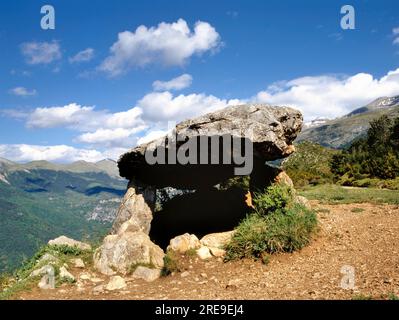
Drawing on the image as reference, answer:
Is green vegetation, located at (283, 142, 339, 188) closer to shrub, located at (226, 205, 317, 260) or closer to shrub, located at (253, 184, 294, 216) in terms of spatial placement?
shrub, located at (253, 184, 294, 216)

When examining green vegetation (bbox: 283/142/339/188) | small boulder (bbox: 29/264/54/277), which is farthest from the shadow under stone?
green vegetation (bbox: 283/142/339/188)

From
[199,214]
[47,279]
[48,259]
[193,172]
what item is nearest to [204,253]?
[47,279]

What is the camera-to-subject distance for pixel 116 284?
36.8ft

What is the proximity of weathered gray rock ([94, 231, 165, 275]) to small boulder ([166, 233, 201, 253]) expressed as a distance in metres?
0.54

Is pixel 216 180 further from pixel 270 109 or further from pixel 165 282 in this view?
pixel 165 282

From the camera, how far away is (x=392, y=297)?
7.80 metres

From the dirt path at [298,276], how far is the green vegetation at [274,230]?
1.08ft

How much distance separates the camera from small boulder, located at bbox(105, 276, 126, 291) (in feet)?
36.4

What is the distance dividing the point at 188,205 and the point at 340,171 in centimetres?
2373

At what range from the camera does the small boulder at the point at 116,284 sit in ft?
36.4

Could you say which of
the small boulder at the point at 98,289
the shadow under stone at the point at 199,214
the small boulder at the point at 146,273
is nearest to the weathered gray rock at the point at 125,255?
the small boulder at the point at 146,273

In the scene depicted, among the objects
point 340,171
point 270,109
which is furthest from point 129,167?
point 340,171

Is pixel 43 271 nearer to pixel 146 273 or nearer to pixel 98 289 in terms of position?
pixel 98 289
